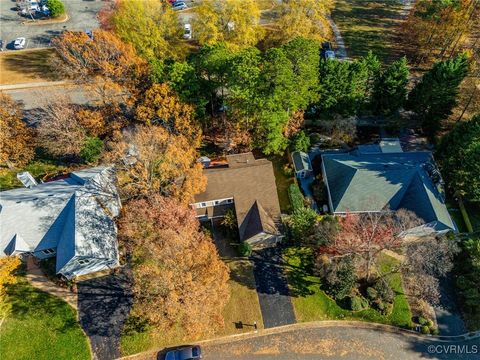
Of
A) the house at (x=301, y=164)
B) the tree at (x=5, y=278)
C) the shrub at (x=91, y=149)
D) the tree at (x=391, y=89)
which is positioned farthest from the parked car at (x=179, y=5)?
the tree at (x=5, y=278)

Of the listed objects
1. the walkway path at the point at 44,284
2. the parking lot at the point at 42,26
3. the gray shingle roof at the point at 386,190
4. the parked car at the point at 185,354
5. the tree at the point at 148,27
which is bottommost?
the parked car at the point at 185,354

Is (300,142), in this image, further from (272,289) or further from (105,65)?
(105,65)

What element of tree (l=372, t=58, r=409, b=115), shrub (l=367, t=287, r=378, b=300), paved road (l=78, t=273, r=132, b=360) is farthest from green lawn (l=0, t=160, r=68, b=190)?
tree (l=372, t=58, r=409, b=115)

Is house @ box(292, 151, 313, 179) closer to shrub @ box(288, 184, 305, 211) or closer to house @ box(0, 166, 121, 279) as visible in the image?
shrub @ box(288, 184, 305, 211)

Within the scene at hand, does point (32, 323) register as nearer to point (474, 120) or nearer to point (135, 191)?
point (135, 191)

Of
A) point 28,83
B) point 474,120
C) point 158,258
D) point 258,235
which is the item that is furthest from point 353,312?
point 28,83

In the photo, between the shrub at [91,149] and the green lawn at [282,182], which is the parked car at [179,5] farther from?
the green lawn at [282,182]
